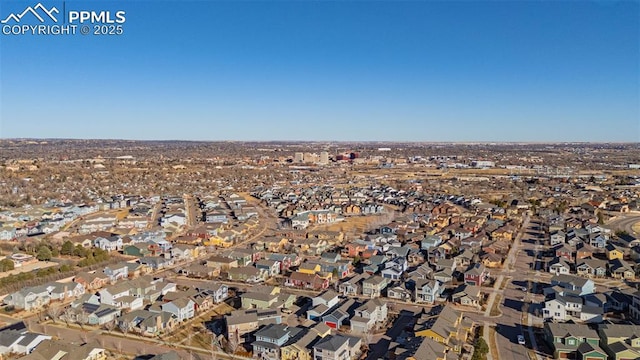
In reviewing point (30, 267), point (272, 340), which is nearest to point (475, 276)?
point (272, 340)

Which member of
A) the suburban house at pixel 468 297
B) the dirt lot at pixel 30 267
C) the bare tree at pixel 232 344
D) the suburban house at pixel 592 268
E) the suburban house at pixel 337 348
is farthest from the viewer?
the dirt lot at pixel 30 267

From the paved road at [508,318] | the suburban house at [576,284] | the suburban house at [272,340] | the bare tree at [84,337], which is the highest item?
the suburban house at [576,284]

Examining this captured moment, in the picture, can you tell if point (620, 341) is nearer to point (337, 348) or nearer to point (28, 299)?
point (337, 348)

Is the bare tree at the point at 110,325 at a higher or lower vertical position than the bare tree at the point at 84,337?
higher

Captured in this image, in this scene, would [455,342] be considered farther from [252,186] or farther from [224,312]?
[252,186]

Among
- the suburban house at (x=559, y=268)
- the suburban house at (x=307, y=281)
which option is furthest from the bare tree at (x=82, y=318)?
the suburban house at (x=559, y=268)

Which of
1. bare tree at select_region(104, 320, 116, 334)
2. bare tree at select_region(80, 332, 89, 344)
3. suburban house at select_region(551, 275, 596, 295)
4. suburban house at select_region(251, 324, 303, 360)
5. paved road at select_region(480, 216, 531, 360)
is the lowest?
bare tree at select_region(80, 332, 89, 344)

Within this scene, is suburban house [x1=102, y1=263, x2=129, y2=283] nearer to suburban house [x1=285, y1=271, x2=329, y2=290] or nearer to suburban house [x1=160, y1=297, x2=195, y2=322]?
suburban house [x1=160, y1=297, x2=195, y2=322]

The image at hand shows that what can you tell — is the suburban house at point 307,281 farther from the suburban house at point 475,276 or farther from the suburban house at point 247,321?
the suburban house at point 475,276

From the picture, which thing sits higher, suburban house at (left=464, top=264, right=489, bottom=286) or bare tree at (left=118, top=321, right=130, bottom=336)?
suburban house at (left=464, top=264, right=489, bottom=286)

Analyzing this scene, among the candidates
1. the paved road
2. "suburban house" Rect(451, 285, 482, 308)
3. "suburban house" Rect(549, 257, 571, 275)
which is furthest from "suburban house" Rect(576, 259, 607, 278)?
"suburban house" Rect(451, 285, 482, 308)

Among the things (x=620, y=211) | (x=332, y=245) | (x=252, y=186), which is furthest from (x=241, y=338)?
(x=252, y=186)
